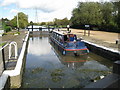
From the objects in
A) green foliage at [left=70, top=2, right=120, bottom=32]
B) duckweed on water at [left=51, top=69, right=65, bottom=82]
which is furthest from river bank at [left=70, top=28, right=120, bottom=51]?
green foliage at [left=70, top=2, right=120, bottom=32]

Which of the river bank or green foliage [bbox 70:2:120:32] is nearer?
the river bank

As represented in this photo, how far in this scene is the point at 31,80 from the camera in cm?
597

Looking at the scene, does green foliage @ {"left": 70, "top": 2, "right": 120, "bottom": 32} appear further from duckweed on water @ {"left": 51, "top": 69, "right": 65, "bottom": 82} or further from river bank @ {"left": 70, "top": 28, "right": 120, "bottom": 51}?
duckweed on water @ {"left": 51, "top": 69, "right": 65, "bottom": 82}

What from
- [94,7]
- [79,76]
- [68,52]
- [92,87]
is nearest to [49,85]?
[79,76]

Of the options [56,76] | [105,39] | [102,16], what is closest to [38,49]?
[56,76]

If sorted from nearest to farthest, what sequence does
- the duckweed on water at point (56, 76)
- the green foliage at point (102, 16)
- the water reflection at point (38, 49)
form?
the duckweed on water at point (56, 76) → the water reflection at point (38, 49) → the green foliage at point (102, 16)

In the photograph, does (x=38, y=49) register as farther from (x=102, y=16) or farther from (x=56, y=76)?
(x=102, y=16)

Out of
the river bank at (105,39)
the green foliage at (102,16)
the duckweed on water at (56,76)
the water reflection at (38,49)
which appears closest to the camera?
the duckweed on water at (56,76)

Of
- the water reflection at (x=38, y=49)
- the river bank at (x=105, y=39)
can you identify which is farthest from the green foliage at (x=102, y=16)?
the water reflection at (x=38, y=49)

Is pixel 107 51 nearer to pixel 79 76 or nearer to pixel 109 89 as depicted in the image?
pixel 79 76

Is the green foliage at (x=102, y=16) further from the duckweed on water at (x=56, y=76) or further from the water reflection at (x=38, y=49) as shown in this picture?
the duckweed on water at (x=56, y=76)

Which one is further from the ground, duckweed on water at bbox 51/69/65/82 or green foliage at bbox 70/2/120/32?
green foliage at bbox 70/2/120/32

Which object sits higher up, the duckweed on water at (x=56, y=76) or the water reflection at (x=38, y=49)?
the water reflection at (x=38, y=49)

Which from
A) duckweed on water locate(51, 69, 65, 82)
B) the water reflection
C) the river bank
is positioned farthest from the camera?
the water reflection
